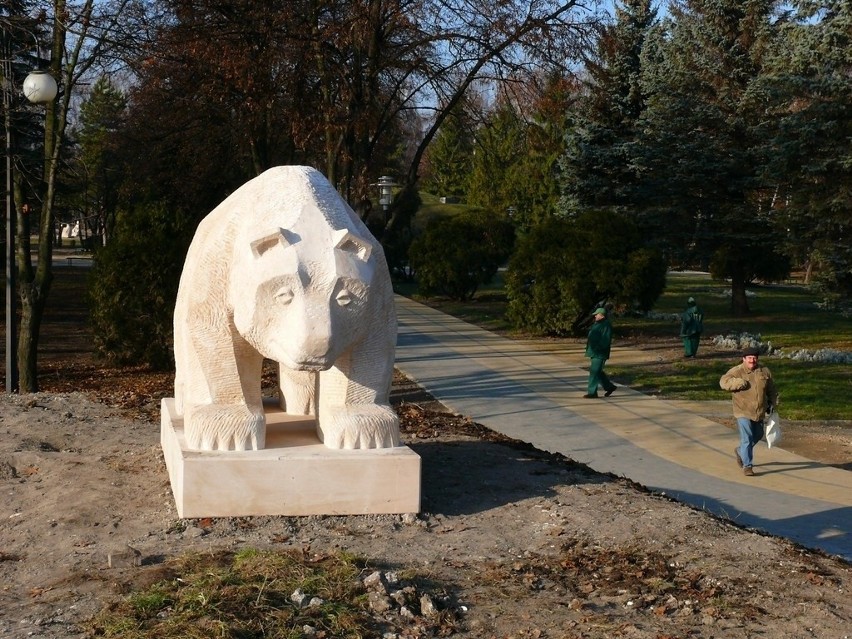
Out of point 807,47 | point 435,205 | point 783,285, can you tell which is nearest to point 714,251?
point 807,47

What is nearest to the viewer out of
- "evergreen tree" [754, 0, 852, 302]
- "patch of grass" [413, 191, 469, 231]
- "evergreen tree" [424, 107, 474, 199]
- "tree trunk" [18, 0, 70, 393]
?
"tree trunk" [18, 0, 70, 393]

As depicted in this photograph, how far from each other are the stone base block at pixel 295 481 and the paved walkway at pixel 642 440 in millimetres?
3185

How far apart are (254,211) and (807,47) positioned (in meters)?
19.3

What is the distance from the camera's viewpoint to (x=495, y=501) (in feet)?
22.3

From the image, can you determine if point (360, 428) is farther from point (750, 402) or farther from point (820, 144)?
point (820, 144)

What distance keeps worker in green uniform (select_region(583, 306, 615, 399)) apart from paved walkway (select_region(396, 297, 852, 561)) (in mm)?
205

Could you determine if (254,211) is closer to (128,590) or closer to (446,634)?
(128,590)

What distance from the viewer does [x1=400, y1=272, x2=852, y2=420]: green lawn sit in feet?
47.9

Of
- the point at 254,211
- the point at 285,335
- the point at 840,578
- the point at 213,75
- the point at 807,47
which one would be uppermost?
the point at 807,47

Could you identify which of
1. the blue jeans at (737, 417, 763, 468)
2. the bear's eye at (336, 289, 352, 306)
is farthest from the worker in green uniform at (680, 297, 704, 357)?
the bear's eye at (336, 289, 352, 306)

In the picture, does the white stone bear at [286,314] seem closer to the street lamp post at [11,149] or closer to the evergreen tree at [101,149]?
the street lamp post at [11,149]

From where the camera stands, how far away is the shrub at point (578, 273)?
20297mm

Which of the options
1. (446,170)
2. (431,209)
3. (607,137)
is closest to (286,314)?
(607,137)

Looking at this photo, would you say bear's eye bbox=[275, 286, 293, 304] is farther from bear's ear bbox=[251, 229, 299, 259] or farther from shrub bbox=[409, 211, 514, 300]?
shrub bbox=[409, 211, 514, 300]
